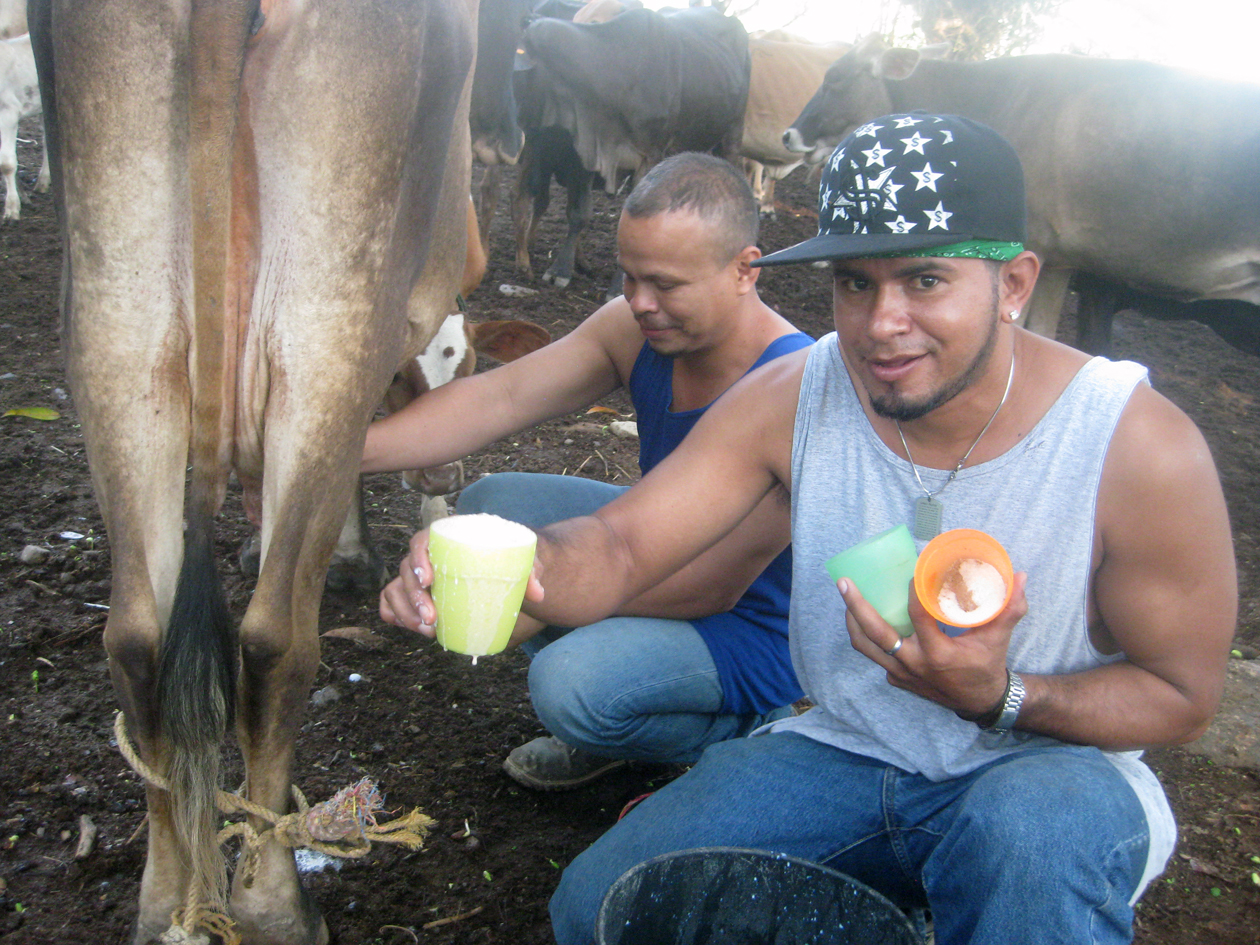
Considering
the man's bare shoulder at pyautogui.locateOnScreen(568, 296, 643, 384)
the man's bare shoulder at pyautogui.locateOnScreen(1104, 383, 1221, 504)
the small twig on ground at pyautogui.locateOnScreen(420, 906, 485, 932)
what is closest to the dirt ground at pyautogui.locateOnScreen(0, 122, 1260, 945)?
the small twig on ground at pyautogui.locateOnScreen(420, 906, 485, 932)

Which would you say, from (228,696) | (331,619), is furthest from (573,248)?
(228,696)

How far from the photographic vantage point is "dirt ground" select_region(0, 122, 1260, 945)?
2234 millimetres

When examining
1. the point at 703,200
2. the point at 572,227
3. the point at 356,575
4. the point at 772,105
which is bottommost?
the point at 356,575

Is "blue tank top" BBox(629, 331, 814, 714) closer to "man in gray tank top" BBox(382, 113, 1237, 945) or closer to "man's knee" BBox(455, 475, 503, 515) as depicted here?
"man in gray tank top" BBox(382, 113, 1237, 945)

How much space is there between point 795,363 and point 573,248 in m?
6.30

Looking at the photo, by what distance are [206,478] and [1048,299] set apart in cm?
519

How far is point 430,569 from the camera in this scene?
158 cm

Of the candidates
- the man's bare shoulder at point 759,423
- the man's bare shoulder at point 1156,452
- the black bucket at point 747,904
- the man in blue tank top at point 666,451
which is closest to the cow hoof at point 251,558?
the man in blue tank top at point 666,451

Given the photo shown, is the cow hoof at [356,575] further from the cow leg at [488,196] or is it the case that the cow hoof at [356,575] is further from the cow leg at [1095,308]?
the cow leg at [488,196]

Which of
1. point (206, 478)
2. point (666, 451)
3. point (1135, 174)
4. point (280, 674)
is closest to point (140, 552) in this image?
point (206, 478)

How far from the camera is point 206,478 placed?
76.4 inches

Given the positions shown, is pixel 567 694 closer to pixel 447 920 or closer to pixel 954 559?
pixel 447 920

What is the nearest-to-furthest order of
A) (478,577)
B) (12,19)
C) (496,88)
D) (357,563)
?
(478,577), (357,563), (496,88), (12,19)

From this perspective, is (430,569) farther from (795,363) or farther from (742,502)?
(795,363)
